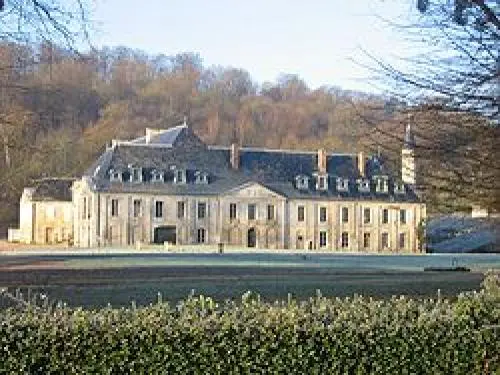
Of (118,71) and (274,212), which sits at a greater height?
(118,71)

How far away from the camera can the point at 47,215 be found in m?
71.2

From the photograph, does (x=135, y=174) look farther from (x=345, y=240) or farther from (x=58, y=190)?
(x=345, y=240)

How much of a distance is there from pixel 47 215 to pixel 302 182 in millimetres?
20987

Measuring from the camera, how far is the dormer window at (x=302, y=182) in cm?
6788

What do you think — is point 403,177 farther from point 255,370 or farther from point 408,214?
point 408,214

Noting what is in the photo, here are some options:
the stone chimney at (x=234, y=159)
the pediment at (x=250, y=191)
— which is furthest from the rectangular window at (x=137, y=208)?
the stone chimney at (x=234, y=159)

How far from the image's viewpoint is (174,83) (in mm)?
97938

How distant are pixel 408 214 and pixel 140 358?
6345 centimetres

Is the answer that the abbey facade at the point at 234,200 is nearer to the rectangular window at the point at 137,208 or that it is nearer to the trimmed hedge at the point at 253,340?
the rectangular window at the point at 137,208

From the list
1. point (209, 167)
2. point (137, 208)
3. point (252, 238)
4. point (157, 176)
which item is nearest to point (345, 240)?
point (252, 238)

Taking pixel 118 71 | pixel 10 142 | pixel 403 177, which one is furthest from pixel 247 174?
pixel 403 177

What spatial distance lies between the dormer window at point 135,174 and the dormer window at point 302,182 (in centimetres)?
1235

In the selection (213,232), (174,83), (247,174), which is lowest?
(213,232)

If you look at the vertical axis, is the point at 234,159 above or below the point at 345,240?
above
